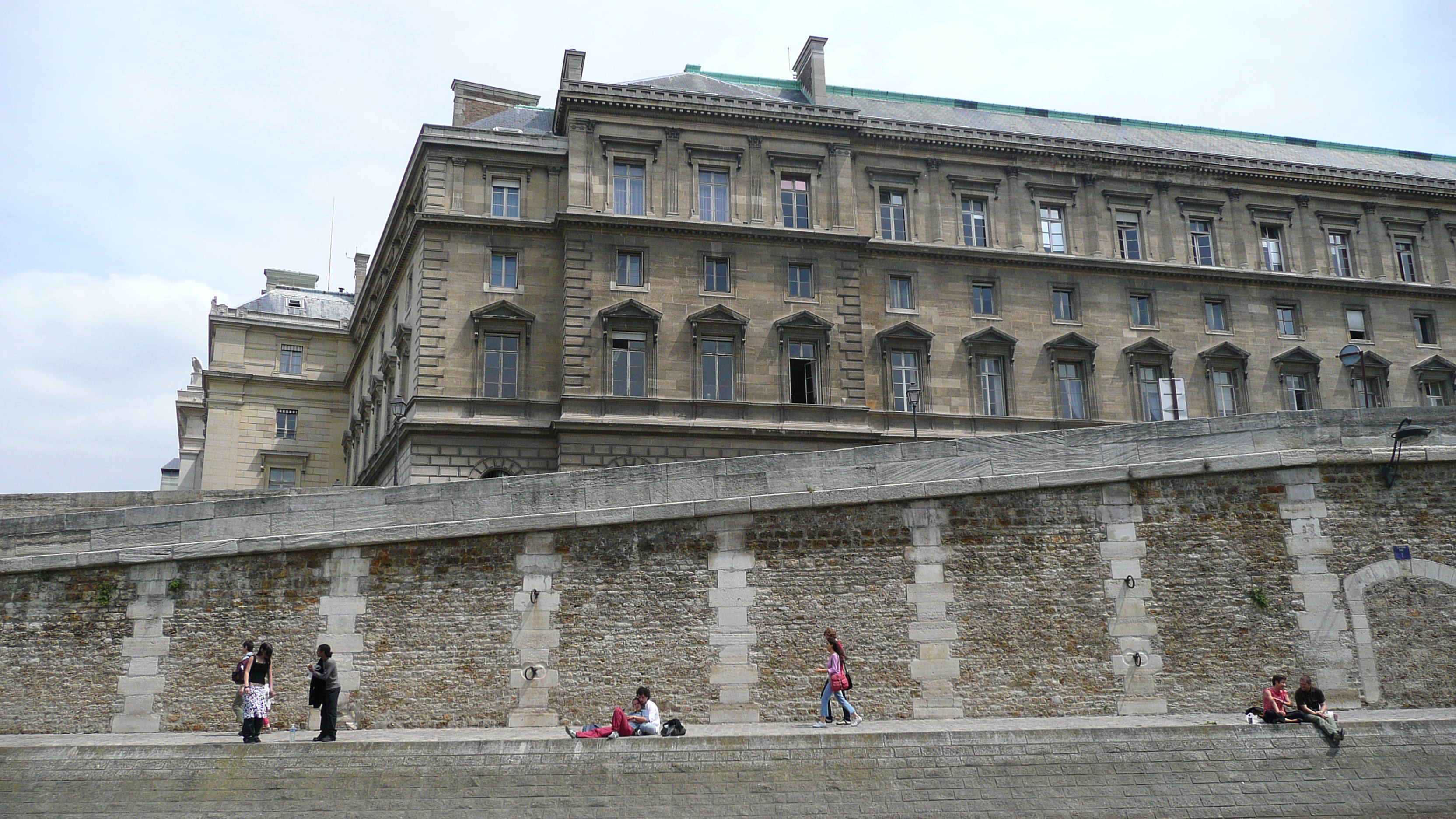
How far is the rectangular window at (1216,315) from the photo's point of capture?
38656 millimetres

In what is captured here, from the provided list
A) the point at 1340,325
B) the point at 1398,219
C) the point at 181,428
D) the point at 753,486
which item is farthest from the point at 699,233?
the point at 181,428

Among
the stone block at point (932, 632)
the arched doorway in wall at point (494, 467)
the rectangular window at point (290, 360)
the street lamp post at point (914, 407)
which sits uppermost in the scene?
the rectangular window at point (290, 360)

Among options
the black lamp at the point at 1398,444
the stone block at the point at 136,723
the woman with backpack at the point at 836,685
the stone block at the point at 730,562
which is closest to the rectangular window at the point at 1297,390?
the black lamp at the point at 1398,444

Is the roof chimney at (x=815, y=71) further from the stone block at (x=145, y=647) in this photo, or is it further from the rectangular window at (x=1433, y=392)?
the stone block at (x=145, y=647)

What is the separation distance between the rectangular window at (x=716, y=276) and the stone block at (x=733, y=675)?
1858 cm

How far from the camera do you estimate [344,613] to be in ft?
53.7

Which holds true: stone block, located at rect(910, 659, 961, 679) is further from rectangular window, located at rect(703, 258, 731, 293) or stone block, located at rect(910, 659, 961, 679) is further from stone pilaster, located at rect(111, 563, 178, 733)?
rectangular window, located at rect(703, 258, 731, 293)

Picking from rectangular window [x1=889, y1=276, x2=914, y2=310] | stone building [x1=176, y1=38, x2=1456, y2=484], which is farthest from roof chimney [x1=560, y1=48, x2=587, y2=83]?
rectangular window [x1=889, y1=276, x2=914, y2=310]

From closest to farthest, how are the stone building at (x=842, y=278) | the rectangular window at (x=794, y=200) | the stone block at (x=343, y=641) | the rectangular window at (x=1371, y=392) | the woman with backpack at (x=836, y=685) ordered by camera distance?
the woman with backpack at (x=836, y=685) < the stone block at (x=343, y=641) < the stone building at (x=842, y=278) < the rectangular window at (x=794, y=200) < the rectangular window at (x=1371, y=392)

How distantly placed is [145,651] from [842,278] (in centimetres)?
2254

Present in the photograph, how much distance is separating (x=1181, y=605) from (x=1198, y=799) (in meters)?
4.18

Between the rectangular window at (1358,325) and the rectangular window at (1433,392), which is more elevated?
the rectangular window at (1358,325)

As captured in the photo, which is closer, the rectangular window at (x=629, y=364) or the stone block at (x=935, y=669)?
the stone block at (x=935, y=669)

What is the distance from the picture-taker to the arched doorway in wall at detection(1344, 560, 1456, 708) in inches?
647
